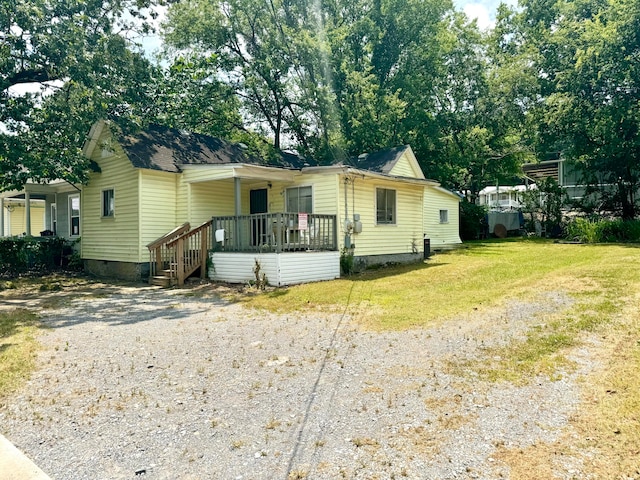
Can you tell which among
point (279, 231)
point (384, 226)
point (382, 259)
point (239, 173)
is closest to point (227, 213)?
point (239, 173)

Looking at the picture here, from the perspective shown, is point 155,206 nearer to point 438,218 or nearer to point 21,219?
point 438,218

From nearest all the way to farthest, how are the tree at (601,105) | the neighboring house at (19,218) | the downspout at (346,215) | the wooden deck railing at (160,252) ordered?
the wooden deck railing at (160,252) → the downspout at (346,215) → the tree at (601,105) → the neighboring house at (19,218)

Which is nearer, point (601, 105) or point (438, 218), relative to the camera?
Result: point (601, 105)

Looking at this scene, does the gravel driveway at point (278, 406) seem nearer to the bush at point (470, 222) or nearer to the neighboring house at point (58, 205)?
the neighboring house at point (58, 205)

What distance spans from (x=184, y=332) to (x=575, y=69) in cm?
2224

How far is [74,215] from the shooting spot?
16891 millimetres

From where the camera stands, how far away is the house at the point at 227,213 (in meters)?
11.8

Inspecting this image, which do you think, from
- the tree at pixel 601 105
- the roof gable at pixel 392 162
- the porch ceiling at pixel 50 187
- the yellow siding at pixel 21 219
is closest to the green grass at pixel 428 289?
the roof gable at pixel 392 162

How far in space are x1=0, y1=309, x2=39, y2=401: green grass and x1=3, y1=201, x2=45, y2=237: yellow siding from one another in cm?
1875

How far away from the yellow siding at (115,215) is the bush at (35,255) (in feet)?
4.64

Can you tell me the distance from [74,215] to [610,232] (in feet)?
71.4

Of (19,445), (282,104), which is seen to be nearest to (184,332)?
(19,445)

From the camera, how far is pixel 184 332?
6.70 meters

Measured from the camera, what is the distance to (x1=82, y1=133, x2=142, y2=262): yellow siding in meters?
13.2
